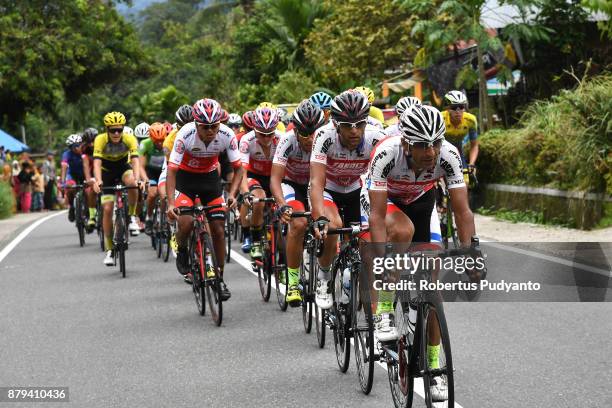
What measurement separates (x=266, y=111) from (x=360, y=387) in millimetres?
4820

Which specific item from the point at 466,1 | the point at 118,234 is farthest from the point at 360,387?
the point at 466,1

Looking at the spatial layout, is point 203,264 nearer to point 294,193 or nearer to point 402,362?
point 294,193

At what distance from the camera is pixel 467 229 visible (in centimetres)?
618

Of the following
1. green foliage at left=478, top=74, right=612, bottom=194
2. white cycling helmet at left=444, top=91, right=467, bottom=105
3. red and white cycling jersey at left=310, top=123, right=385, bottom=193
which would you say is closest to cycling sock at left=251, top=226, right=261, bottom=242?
white cycling helmet at left=444, top=91, right=467, bottom=105

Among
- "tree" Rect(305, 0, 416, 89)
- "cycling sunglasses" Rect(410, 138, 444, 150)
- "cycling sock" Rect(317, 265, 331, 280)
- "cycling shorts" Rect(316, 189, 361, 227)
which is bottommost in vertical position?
"cycling sock" Rect(317, 265, 331, 280)

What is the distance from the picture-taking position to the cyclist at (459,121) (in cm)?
1271

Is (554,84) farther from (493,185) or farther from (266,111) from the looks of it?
(266,111)

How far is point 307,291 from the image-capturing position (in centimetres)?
864

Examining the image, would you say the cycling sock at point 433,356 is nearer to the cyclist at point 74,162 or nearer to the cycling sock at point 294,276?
the cycling sock at point 294,276

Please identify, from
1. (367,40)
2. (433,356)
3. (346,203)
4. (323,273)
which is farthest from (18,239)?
(433,356)

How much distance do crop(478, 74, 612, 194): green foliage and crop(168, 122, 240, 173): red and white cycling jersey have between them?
18.9 ft

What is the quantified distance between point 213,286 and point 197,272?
22.7 inches

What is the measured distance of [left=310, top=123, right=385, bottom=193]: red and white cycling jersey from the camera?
8.08 metres

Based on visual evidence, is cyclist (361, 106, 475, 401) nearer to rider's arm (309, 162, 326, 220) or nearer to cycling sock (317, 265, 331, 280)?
rider's arm (309, 162, 326, 220)
